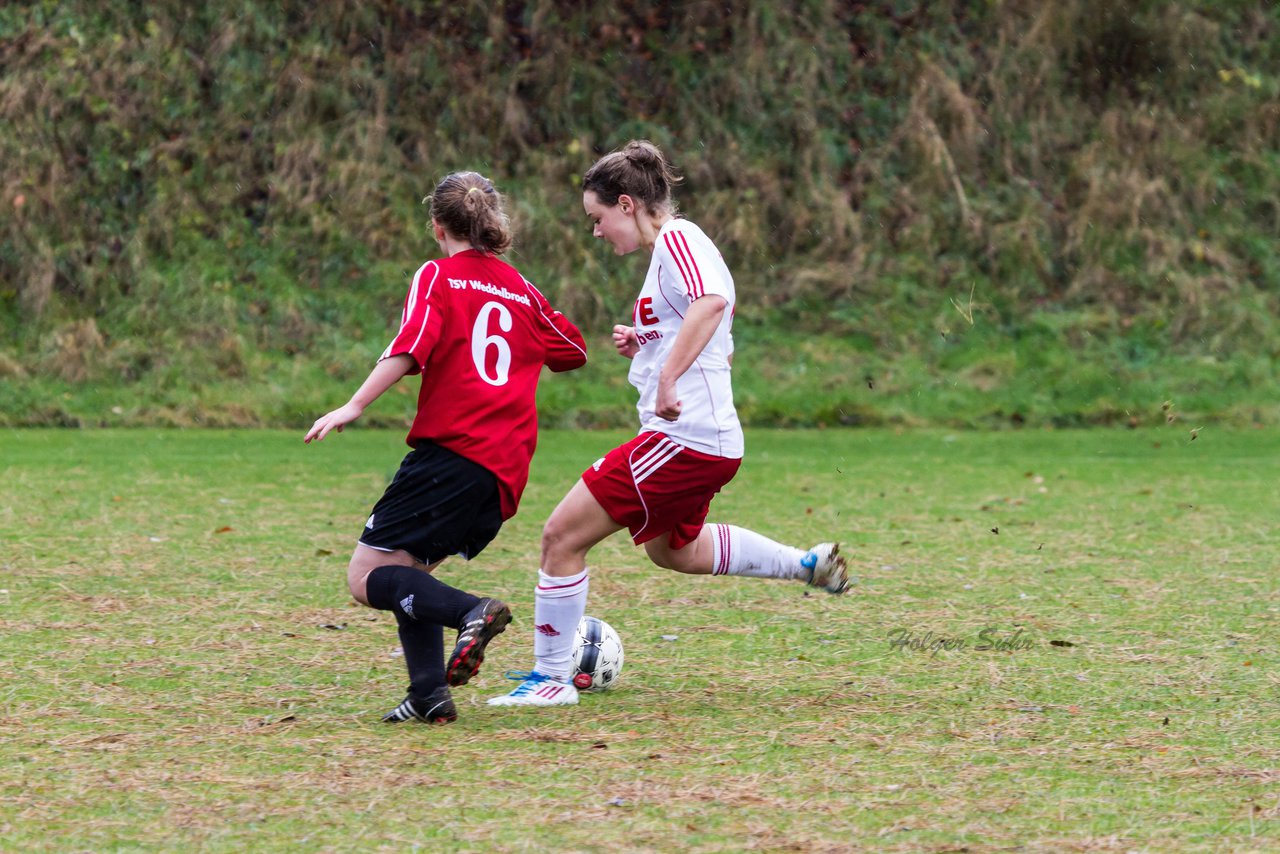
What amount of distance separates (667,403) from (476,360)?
59cm

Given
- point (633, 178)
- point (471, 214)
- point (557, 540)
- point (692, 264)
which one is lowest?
point (557, 540)

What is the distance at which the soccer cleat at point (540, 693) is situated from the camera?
4961 mm

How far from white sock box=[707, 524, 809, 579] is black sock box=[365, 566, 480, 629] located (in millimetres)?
1076

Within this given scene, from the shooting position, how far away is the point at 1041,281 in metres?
18.2

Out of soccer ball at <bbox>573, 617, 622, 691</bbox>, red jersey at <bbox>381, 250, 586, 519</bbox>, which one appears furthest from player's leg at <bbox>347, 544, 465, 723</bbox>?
soccer ball at <bbox>573, 617, 622, 691</bbox>

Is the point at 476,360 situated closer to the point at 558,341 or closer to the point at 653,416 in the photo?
the point at 558,341

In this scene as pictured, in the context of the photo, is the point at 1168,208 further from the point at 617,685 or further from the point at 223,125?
the point at 617,685

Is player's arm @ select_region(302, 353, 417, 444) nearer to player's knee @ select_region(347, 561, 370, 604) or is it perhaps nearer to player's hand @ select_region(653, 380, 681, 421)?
player's knee @ select_region(347, 561, 370, 604)

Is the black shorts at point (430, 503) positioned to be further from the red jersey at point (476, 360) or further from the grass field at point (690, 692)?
the grass field at point (690, 692)

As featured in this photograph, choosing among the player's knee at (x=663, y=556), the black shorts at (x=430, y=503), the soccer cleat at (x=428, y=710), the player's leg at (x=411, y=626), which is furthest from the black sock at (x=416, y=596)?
the player's knee at (x=663, y=556)

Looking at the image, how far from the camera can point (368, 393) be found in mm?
4559

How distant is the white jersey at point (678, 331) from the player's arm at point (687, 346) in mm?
39

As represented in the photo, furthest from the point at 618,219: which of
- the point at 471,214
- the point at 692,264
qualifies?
the point at 471,214

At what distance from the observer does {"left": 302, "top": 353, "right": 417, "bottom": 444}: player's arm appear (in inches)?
177
